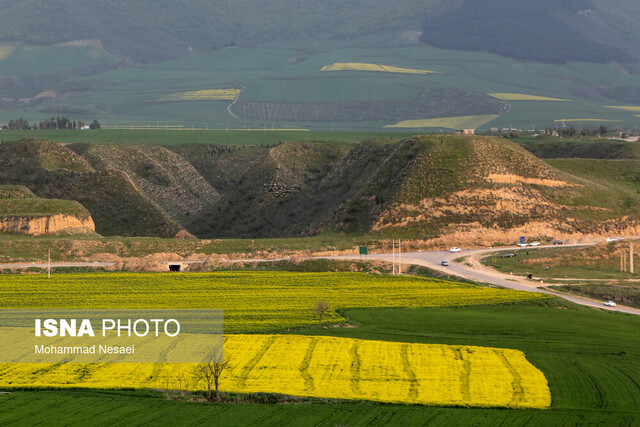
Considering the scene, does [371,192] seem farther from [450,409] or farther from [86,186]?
[450,409]

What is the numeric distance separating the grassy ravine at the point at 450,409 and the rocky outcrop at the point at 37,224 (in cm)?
6008

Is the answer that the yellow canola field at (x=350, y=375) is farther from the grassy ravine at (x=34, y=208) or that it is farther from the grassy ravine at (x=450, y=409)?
the grassy ravine at (x=34, y=208)

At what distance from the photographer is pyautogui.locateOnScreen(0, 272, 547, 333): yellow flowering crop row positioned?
70.7m

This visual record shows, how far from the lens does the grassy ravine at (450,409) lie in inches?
1656

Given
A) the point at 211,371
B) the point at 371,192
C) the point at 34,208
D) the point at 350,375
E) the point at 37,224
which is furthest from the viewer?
the point at 371,192

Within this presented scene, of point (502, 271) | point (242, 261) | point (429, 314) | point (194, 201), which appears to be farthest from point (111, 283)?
point (194, 201)

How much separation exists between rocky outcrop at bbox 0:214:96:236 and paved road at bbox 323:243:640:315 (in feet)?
113

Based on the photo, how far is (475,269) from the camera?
101312 millimetres

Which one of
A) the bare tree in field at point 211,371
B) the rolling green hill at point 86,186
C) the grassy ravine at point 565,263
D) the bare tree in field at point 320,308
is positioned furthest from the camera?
the rolling green hill at point 86,186

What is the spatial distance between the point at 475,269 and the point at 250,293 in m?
30.0

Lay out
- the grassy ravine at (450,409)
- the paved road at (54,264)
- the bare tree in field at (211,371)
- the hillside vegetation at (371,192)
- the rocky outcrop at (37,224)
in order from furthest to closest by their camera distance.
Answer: the hillside vegetation at (371,192) → the rocky outcrop at (37,224) → the paved road at (54,264) → the bare tree in field at (211,371) → the grassy ravine at (450,409)

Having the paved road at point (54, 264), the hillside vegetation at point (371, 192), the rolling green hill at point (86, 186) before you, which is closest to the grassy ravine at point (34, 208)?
the rolling green hill at point (86, 186)

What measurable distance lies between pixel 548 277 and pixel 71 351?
58.8m

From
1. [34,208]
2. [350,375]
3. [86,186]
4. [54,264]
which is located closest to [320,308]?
[350,375]
